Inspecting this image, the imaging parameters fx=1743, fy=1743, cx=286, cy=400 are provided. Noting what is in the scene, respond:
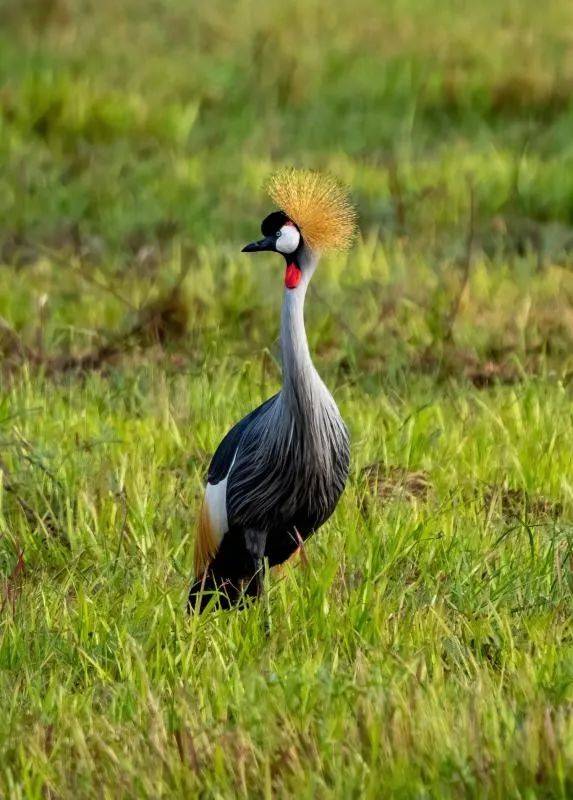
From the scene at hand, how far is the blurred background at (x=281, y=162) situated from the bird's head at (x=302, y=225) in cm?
220

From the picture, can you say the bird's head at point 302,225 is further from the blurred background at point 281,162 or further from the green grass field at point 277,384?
the blurred background at point 281,162

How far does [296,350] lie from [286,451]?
0.28 metres

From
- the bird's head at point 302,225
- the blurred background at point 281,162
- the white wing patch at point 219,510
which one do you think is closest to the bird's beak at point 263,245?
the bird's head at point 302,225

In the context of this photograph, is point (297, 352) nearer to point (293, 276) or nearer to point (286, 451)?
point (293, 276)

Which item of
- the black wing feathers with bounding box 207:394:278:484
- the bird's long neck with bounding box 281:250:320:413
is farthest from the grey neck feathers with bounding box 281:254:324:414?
the black wing feathers with bounding box 207:394:278:484

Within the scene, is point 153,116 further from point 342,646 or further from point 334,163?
point 342,646

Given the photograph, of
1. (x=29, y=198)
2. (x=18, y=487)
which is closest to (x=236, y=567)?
(x=18, y=487)

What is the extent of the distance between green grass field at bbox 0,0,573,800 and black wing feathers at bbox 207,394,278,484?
0.84 feet

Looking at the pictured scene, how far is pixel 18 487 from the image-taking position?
4910 mm

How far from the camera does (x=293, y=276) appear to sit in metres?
3.95

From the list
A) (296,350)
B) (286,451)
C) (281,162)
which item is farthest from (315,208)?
(281,162)

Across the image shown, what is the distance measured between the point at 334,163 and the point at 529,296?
2.51 m

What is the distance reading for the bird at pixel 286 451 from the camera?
398 centimetres

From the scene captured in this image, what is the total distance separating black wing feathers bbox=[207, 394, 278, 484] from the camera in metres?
4.29
